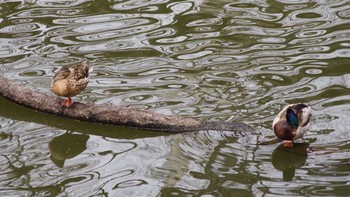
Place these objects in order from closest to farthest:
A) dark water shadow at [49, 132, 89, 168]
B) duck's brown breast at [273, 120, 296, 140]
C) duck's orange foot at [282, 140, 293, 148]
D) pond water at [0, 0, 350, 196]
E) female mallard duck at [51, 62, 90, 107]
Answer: pond water at [0, 0, 350, 196] → duck's brown breast at [273, 120, 296, 140] → duck's orange foot at [282, 140, 293, 148] → dark water shadow at [49, 132, 89, 168] → female mallard duck at [51, 62, 90, 107]

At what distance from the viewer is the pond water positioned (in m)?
7.60

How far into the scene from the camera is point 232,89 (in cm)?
941

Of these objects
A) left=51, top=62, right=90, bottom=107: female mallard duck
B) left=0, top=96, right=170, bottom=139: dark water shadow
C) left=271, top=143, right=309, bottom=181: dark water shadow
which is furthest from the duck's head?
left=51, top=62, right=90, bottom=107: female mallard duck

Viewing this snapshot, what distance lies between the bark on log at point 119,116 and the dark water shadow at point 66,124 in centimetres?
6

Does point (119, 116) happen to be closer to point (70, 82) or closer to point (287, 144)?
point (70, 82)

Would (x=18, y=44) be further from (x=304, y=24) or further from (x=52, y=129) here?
(x=304, y=24)

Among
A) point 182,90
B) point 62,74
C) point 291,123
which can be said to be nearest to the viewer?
point 291,123

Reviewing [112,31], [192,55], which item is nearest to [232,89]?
[192,55]

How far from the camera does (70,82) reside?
28.3 feet

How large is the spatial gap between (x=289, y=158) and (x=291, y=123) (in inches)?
13.3

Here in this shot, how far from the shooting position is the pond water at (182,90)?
7.60 m

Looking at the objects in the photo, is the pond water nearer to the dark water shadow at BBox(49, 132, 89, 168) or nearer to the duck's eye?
the dark water shadow at BBox(49, 132, 89, 168)

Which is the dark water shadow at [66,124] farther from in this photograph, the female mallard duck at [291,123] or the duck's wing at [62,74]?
the female mallard duck at [291,123]

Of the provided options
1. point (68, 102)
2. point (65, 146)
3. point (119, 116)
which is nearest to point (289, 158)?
point (119, 116)
